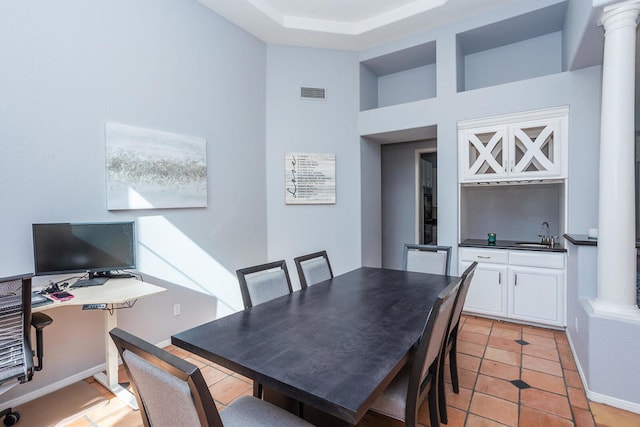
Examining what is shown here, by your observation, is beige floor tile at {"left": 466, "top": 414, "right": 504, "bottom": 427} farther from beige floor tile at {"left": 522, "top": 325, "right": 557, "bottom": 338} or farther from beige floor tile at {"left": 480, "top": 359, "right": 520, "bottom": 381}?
beige floor tile at {"left": 522, "top": 325, "right": 557, "bottom": 338}

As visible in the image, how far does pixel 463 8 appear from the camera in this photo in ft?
11.8

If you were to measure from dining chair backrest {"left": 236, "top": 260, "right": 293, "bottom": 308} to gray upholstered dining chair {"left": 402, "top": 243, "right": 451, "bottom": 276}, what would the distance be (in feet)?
4.29

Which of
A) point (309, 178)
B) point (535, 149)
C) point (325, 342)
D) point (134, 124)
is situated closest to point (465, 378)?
point (325, 342)

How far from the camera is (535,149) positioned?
3422 mm

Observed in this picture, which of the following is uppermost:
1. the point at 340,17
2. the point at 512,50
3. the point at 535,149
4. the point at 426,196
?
the point at 340,17

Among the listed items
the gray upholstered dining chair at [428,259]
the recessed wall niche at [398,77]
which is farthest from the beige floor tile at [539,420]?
the recessed wall niche at [398,77]

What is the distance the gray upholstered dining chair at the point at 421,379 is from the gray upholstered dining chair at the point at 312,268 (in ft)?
3.50

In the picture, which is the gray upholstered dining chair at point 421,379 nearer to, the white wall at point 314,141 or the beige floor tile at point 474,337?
the beige floor tile at point 474,337

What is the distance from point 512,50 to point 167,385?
15.9ft

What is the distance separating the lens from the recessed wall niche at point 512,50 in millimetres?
3598

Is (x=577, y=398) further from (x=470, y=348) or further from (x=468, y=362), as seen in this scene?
(x=470, y=348)

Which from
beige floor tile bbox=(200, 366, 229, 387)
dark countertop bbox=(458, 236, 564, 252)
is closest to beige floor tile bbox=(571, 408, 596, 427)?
dark countertop bbox=(458, 236, 564, 252)

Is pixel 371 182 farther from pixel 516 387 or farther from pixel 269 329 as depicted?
pixel 269 329

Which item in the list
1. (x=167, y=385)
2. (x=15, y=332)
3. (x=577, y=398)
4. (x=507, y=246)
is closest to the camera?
(x=167, y=385)
